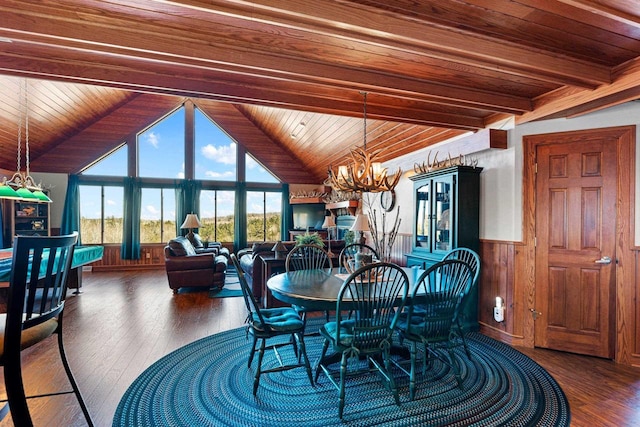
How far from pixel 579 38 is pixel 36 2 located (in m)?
3.27

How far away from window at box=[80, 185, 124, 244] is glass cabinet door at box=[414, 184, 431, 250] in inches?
296

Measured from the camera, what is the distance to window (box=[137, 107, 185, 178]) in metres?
8.12

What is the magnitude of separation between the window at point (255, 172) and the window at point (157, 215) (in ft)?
6.95

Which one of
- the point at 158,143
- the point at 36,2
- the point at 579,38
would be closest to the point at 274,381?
the point at 36,2

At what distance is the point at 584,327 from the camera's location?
3008 millimetres

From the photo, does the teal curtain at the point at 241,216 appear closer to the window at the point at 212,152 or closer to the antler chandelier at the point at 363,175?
the window at the point at 212,152

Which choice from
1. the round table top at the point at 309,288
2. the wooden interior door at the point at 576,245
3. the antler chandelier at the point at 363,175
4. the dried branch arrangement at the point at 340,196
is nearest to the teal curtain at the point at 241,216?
the dried branch arrangement at the point at 340,196

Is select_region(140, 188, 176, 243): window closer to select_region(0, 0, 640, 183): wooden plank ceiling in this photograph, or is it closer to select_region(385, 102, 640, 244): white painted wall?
select_region(0, 0, 640, 183): wooden plank ceiling

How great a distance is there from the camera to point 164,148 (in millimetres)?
8312

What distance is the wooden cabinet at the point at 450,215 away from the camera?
359 cm

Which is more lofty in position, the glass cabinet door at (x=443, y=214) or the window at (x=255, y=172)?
the window at (x=255, y=172)

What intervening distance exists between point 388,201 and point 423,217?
1.77 m

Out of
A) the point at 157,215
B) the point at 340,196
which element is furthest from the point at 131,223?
the point at 340,196

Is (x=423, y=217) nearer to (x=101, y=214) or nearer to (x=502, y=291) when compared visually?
(x=502, y=291)
